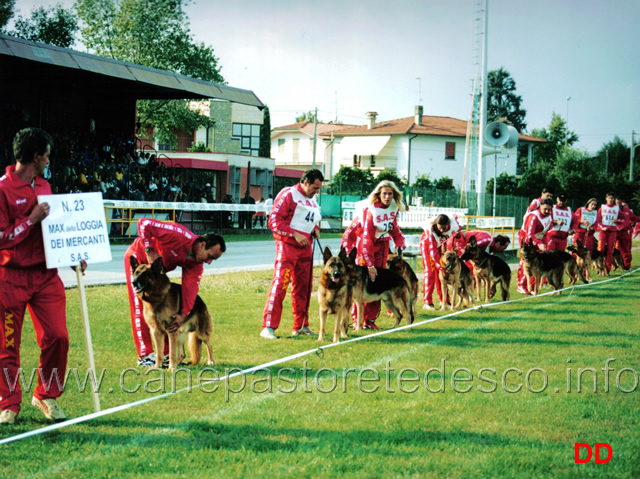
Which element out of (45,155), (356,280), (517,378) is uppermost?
(45,155)

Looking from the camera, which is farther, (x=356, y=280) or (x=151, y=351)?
(x=356, y=280)

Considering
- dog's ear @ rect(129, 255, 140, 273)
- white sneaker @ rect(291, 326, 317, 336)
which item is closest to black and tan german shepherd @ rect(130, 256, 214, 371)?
dog's ear @ rect(129, 255, 140, 273)

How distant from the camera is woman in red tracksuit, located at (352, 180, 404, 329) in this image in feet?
32.7

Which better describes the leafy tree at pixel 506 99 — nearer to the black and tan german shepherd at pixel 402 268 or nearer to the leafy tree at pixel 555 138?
the leafy tree at pixel 555 138

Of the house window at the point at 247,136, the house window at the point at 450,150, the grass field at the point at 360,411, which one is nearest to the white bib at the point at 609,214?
the grass field at the point at 360,411

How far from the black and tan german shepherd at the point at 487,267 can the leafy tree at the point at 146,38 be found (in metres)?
42.4

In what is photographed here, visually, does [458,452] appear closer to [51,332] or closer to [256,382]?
[256,382]

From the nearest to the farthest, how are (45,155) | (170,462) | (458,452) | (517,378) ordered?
(170,462) → (458,452) → (45,155) → (517,378)

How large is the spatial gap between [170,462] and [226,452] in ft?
1.30

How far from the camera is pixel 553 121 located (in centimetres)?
9569

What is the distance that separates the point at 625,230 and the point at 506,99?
257 ft

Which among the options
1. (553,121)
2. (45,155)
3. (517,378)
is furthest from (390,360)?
(553,121)

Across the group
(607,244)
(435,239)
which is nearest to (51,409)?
(435,239)

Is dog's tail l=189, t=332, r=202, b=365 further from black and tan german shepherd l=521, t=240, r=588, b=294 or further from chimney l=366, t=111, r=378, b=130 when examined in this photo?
chimney l=366, t=111, r=378, b=130
